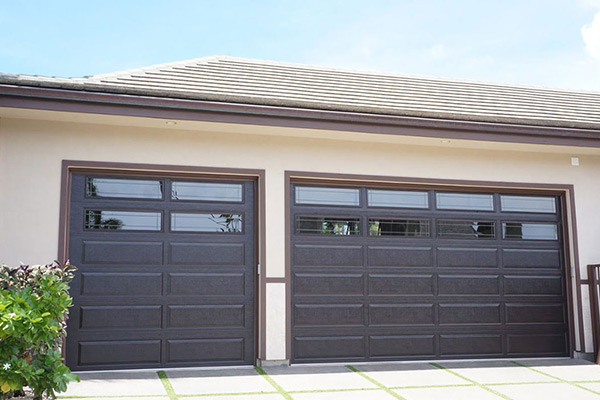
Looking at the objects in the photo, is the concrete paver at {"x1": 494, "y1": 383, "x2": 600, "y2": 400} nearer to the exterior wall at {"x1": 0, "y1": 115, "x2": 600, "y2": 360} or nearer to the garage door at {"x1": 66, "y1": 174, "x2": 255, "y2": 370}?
the exterior wall at {"x1": 0, "y1": 115, "x2": 600, "y2": 360}

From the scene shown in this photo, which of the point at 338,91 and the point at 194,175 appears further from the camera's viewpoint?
the point at 338,91

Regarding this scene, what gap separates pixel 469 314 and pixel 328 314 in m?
2.01

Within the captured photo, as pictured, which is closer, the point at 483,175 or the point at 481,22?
the point at 483,175

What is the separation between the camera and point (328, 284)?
297 inches

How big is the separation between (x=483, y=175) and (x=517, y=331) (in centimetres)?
223

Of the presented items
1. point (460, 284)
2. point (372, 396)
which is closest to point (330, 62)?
point (460, 284)

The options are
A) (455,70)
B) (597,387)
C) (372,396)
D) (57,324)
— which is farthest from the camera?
(455,70)

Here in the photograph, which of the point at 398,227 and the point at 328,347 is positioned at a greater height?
the point at 398,227

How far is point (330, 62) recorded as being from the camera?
10.3 meters

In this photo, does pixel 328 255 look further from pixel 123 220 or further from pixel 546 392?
pixel 546 392

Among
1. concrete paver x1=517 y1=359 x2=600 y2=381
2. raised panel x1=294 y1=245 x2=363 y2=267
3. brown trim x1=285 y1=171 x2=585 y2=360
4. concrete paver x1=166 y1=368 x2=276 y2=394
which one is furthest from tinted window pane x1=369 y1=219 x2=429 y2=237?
concrete paver x1=166 y1=368 x2=276 y2=394

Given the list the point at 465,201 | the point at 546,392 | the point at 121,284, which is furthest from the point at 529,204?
the point at 121,284

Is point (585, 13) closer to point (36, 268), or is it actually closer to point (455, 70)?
point (455, 70)

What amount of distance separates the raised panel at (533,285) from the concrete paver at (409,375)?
1.77 metres
